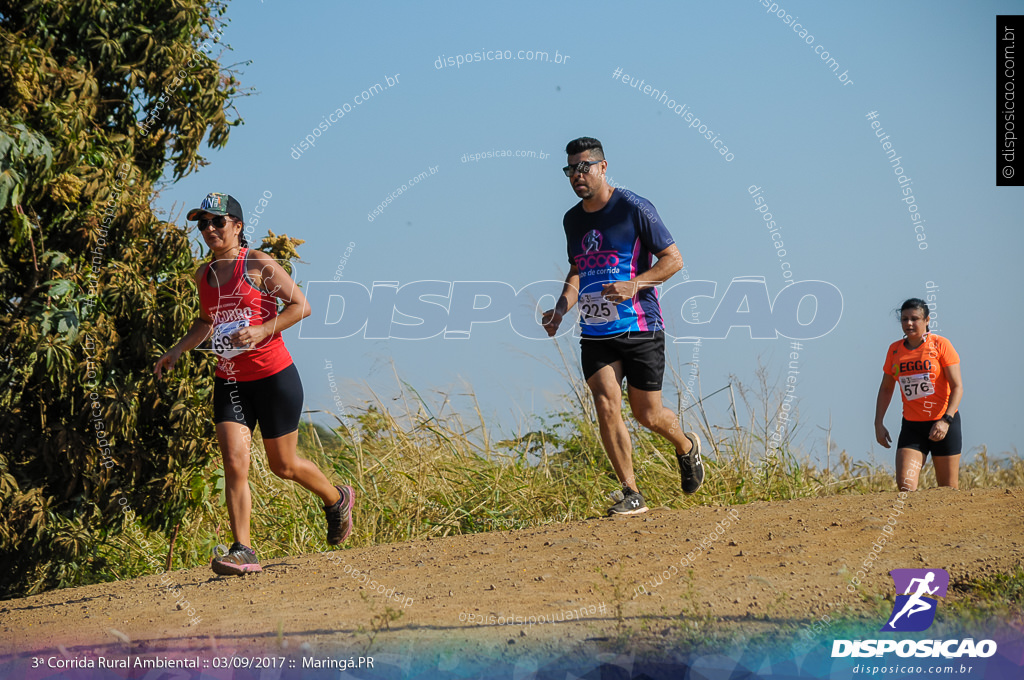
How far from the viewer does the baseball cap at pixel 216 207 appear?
4617 mm

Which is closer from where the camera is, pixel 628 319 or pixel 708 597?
pixel 708 597

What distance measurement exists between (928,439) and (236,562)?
16.8 feet

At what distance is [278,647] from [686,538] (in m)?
2.30

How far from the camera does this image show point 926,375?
662 centimetres

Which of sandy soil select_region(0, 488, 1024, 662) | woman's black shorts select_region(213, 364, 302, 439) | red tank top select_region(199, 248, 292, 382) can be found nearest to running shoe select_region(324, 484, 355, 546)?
sandy soil select_region(0, 488, 1024, 662)

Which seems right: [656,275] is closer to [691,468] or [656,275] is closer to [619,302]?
[619,302]

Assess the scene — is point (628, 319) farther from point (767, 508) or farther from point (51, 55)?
point (51, 55)

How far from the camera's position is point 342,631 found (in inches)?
136

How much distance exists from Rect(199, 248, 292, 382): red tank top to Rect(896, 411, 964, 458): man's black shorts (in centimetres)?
478

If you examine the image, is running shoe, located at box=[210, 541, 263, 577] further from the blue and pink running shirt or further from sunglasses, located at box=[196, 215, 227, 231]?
the blue and pink running shirt

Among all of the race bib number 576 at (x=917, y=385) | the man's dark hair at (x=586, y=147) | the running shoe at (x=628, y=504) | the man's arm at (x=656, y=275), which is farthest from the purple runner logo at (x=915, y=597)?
the race bib number 576 at (x=917, y=385)

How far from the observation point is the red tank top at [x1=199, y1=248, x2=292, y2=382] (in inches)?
182

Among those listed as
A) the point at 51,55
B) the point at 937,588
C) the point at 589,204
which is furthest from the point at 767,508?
the point at 51,55

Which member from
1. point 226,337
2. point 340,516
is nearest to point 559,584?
point 340,516
